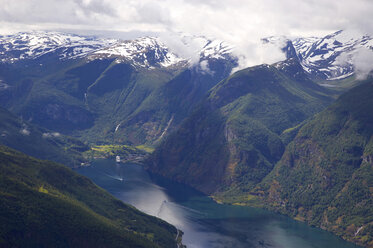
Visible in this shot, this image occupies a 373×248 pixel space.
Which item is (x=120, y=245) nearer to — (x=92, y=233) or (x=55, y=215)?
(x=92, y=233)

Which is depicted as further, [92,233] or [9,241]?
[92,233]

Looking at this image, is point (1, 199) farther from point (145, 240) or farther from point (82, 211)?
point (145, 240)

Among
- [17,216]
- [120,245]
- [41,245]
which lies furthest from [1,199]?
[120,245]

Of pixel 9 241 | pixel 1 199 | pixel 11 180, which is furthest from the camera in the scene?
pixel 11 180

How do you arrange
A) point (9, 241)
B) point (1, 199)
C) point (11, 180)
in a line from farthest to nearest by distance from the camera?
point (11, 180) → point (1, 199) → point (9, 241)

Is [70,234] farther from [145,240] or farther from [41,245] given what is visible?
[145,240]

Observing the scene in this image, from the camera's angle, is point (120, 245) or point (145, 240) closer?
point (120, 245)

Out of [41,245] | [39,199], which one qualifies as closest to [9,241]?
[41,245]

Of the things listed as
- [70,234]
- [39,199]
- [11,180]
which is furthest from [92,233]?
[11,180]
